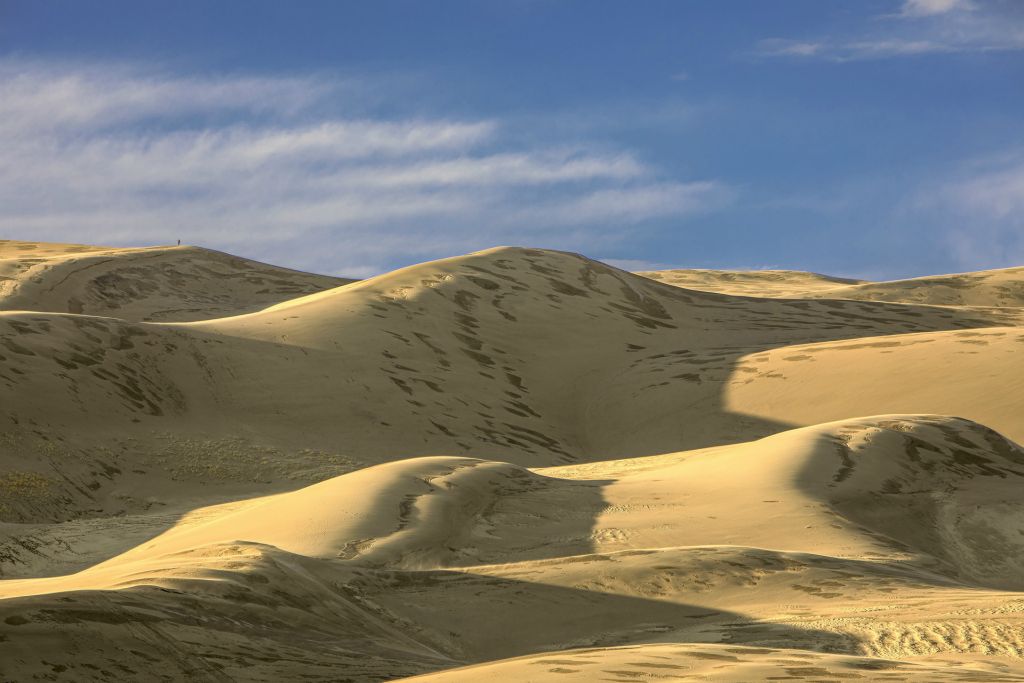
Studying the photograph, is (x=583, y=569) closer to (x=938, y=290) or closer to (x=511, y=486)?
(x=511, y=486)

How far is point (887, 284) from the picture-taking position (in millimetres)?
44469

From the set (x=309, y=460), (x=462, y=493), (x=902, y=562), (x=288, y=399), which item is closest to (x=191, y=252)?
(x=288, y=399)

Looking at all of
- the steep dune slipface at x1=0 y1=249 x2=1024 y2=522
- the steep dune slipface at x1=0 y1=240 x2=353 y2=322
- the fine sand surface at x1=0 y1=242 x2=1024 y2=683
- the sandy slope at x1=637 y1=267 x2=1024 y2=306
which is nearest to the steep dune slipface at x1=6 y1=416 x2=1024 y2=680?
the fine sand surface at x1=0 y1=242 x2=1024 y2=683

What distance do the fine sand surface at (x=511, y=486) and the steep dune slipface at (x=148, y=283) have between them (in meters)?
0.41

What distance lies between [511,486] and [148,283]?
87.8ft

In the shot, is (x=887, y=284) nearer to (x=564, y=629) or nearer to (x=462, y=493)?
(x=462, y=493)

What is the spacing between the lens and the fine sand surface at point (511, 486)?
5.78 metres

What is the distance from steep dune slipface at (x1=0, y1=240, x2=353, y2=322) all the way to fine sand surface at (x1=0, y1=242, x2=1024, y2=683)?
0.41 meters

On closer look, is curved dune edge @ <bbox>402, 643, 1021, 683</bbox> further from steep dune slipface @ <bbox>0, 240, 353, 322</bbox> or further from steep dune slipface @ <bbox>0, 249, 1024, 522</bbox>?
steep dune slipface @ <bbox>0, 240, 353, 322</bbox>

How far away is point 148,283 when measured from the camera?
36344mm

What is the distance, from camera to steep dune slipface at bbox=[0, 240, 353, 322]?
109 feet

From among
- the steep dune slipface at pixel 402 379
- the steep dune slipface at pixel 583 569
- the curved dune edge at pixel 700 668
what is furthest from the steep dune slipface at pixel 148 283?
the curved dune edge at pixel 700 668

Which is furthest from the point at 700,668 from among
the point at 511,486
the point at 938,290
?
the point at 938,290

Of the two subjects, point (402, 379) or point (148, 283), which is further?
point (148, 283)
